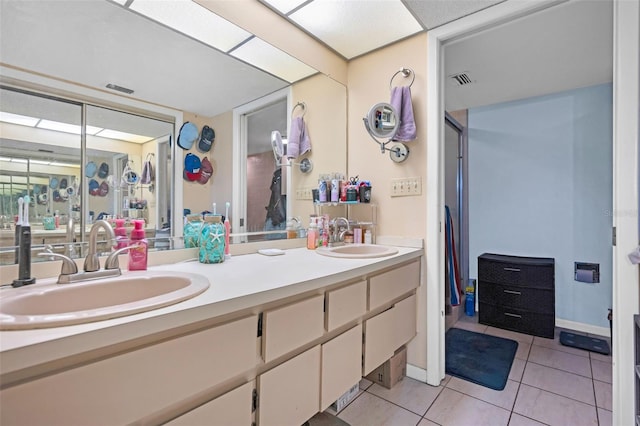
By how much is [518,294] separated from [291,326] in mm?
2530

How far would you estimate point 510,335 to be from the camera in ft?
8.73

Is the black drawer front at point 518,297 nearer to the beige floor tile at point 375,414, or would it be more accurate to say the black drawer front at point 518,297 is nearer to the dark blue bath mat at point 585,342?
the dark blue bath mat at point 585,342

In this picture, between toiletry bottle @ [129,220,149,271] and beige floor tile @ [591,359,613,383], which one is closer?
toiletry bottle @ [129,220,149,271]

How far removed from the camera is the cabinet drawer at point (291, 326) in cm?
100

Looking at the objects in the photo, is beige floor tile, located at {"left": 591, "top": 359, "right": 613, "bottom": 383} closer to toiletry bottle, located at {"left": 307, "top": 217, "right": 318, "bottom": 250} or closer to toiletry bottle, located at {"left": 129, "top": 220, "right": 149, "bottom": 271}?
toiletry bottle, located at {"left": 307, "top": 217, "right": 318, "bottom": 250}

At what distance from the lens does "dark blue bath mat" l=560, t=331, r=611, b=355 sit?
235 centimetres

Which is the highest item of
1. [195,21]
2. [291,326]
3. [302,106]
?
[195,21]

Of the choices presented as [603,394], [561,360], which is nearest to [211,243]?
[603,394]

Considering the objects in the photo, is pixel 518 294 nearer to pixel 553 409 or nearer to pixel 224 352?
pixel 553 409

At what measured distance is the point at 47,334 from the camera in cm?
60

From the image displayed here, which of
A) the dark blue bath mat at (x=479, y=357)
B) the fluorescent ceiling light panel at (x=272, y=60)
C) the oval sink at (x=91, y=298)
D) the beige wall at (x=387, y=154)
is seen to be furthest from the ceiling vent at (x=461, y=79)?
the oval sink at (x=91, y=298)

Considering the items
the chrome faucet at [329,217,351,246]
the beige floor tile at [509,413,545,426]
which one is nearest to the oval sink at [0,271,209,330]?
the chrome faucet at [329,217,351,246]

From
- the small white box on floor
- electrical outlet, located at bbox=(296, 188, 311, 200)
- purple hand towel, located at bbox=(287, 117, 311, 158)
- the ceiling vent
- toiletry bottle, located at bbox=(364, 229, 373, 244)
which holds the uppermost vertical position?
the ceiling vent

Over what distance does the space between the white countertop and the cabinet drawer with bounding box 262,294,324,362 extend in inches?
2.5
